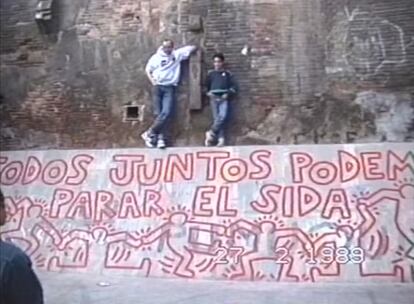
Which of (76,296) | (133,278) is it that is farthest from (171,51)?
(76,296)

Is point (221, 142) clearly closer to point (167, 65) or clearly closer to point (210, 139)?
point (210, 139)

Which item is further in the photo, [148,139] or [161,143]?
[148,139]

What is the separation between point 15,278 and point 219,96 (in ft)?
30.6

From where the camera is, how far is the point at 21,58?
13.1m

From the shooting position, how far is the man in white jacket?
11.7 m

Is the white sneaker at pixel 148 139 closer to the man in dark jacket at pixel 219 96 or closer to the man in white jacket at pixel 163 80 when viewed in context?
the man in white jacket at pixel 163 80

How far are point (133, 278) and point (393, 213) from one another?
3.78m

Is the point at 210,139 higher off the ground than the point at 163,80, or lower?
lower

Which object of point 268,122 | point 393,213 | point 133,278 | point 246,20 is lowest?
point 133,278

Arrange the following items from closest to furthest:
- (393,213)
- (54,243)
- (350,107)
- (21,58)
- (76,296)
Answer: (76,296) < (393,213) < (54,243) < (350,107) < (21,58)

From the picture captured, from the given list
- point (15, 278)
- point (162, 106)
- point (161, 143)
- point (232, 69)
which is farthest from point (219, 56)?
point (15, 278)

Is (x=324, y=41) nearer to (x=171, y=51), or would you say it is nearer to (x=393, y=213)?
(x=171, y=51)

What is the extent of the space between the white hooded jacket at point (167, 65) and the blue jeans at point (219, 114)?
32.0 inches

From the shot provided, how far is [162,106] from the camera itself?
11852 millimetres
